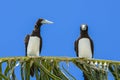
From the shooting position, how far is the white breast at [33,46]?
873 centimetres

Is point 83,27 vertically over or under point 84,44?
over

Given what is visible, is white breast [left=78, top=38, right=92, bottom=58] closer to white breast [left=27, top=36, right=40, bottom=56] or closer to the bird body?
the bird body

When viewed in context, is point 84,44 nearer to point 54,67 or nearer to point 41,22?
point 41,22

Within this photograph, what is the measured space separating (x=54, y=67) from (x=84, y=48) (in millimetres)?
3832

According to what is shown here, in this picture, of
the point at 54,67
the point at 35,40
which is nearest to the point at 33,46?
the point at 35,40

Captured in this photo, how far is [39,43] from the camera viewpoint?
8766mm

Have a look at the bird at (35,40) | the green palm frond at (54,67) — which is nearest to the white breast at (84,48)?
the bird at (35,40)

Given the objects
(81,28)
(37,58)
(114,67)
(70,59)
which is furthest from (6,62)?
(81,28)

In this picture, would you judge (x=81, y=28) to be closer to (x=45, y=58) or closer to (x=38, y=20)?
(x=38, y=20)

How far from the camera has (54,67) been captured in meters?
4.74

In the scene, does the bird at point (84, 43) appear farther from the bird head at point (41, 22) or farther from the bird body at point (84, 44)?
the bird head at point (41, 22)

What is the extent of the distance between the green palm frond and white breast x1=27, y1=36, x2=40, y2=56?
364 centimetres

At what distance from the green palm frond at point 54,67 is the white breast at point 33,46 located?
3642 millimetres

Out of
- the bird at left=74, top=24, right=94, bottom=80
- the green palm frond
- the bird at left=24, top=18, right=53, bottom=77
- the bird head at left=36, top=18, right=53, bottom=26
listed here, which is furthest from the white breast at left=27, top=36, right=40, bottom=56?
the green palm frond
